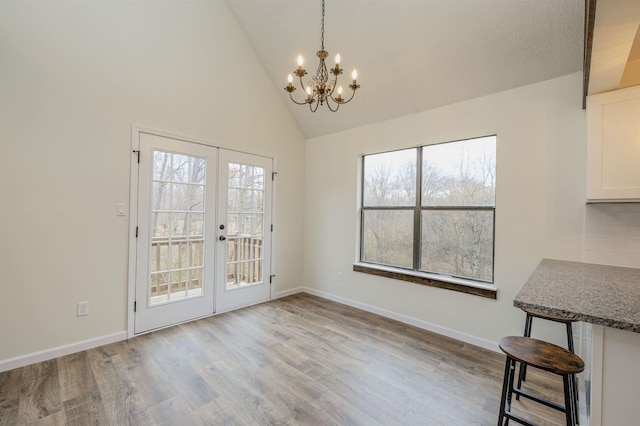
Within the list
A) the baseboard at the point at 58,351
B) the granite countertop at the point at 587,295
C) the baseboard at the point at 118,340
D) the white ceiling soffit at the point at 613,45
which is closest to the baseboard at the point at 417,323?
the baseboard at the point at 118,340

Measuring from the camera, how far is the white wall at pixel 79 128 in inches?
87.4

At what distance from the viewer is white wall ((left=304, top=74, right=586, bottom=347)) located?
7.66ft

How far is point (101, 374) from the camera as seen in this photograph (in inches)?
84.7

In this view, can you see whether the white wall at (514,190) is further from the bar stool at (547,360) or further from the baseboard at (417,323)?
the bar stool at (547,360)

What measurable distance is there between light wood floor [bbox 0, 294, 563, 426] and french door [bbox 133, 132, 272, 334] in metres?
0.46

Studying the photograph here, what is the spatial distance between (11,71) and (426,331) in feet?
14.7

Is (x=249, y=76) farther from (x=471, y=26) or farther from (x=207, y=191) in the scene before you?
(x=471, y=26)

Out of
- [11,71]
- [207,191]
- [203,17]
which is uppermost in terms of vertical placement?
[203,17]

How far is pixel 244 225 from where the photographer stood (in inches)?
148

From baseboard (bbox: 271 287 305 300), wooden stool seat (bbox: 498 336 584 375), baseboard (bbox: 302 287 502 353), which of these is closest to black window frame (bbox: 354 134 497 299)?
baseboard (bbox: 302 287 502 353)

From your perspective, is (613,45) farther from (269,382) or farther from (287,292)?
(287,292)

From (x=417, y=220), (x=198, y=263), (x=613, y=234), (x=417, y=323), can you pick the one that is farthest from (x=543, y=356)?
(x=198, y=263)

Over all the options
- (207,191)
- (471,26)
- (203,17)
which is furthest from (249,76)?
(471,26)

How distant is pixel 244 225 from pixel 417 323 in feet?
8.17
